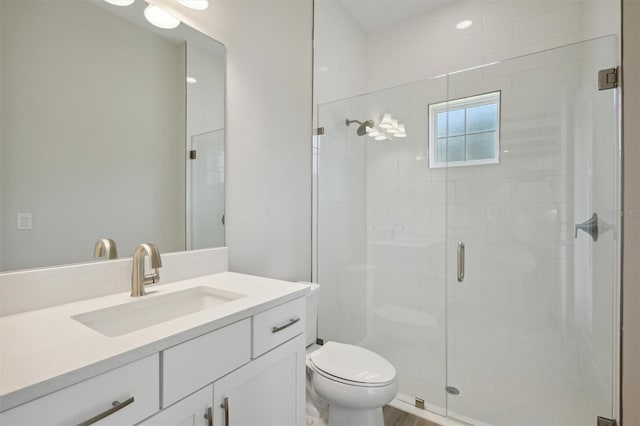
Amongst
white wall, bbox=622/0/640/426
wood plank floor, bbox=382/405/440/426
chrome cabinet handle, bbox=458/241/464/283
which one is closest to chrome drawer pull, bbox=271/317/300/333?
wood plank floor, bbox=382/405/440/426

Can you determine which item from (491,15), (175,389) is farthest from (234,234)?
(491,15)

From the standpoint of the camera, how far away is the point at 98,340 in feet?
2.31

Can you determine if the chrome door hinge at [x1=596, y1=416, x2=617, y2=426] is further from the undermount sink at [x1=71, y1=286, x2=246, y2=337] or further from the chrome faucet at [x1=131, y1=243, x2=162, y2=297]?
the chrome faucet at [x1=131, y1=243, x2=162, y2=297]

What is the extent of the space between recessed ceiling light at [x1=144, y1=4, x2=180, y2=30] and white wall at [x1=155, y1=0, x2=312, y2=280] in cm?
4

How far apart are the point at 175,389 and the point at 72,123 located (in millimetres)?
889

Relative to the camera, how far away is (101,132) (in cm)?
110

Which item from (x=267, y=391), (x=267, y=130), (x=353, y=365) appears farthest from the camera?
(x=267, y=130)

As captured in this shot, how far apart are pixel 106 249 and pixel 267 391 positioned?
2.43 feet

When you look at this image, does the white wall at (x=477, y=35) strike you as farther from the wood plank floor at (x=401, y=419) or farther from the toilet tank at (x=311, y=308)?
the wood plank floor at (x=401, y=419)

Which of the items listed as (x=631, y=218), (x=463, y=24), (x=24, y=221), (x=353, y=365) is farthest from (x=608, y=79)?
(x=24, y=221)

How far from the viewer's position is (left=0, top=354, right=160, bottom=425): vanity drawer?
1.78ft

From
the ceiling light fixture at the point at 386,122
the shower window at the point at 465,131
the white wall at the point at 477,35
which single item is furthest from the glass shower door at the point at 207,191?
the white wall at the point at 477,35

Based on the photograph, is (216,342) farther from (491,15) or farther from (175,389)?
(491,15)

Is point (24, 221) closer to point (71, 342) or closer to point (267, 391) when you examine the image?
point (71, 342)
